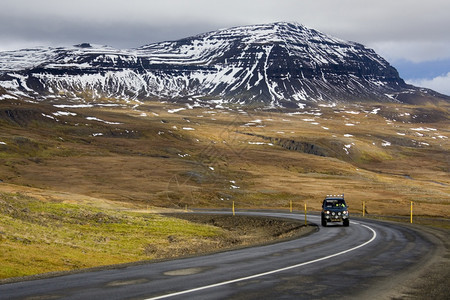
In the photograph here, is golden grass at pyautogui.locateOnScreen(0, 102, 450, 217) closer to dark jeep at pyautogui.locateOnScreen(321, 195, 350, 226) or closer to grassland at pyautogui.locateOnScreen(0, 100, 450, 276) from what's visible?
grassland at pyautogui.locateOnScreen(0, 100, 450, 276)

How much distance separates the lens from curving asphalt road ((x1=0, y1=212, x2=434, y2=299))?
13.3 metres

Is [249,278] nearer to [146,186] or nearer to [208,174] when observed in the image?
[146,186]

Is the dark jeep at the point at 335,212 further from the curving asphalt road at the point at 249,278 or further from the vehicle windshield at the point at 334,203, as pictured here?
→ the curving asphalt road at the point at 249,278

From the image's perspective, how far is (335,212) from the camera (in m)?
43.0

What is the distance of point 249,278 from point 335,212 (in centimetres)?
2860

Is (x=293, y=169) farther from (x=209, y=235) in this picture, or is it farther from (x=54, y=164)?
(x=209, y=235)

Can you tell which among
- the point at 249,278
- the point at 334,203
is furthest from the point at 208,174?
the point at 249,278

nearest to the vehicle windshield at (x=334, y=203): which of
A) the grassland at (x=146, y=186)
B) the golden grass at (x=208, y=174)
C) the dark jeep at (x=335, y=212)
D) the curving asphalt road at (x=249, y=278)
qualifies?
the dark jeep at (x=335, y=212)

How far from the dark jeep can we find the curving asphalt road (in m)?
18.9

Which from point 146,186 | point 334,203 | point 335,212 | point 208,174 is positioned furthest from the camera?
point 208,174

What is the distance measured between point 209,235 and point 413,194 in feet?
232

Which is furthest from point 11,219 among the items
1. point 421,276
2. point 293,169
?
point 293,169

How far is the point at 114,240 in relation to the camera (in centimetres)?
3372

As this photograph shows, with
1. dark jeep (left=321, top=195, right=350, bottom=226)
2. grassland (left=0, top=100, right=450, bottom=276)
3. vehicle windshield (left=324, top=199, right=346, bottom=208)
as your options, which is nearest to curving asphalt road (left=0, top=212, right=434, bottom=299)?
grassland (left=0, top=100, right=450, bottom=276)
